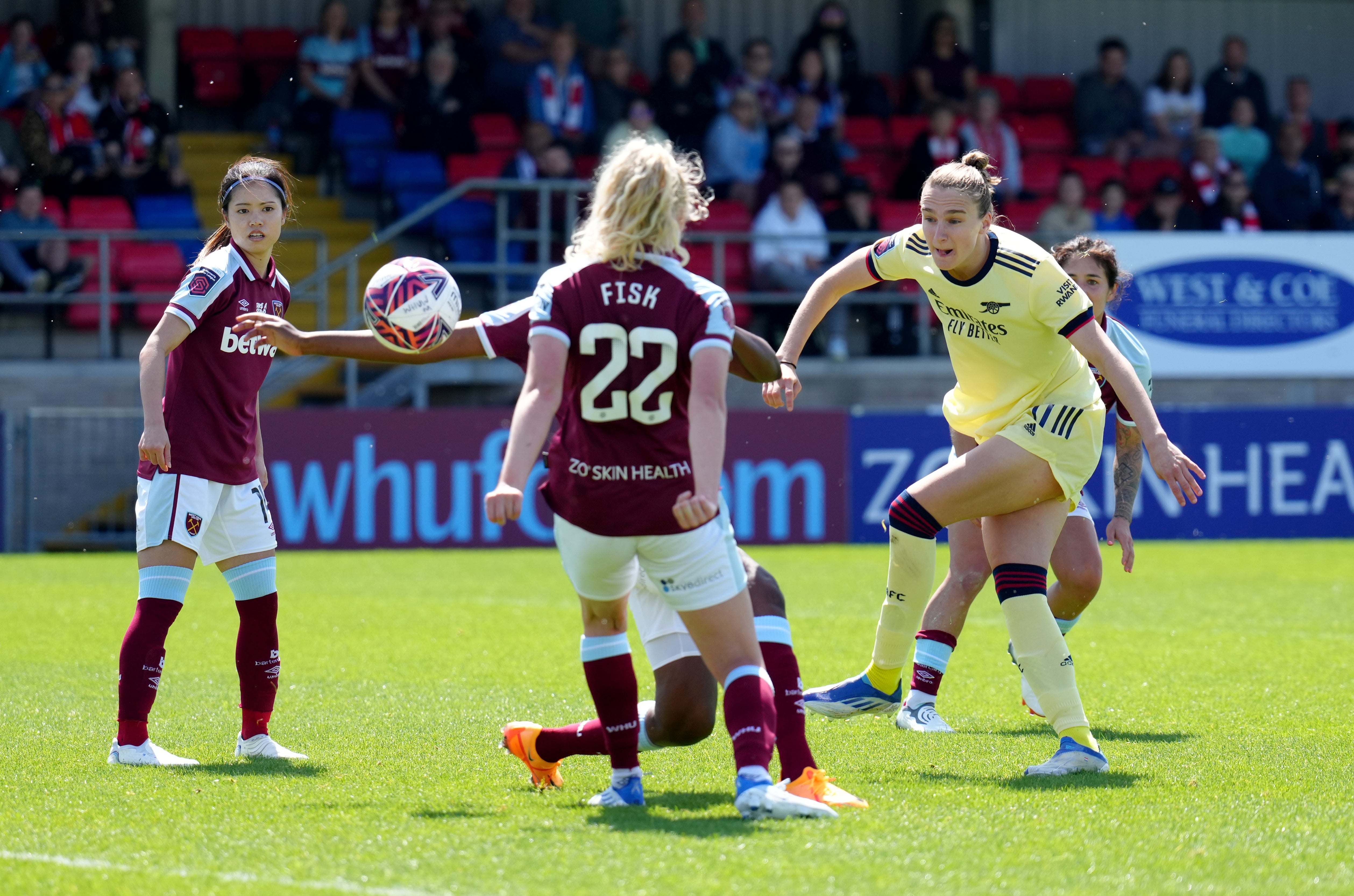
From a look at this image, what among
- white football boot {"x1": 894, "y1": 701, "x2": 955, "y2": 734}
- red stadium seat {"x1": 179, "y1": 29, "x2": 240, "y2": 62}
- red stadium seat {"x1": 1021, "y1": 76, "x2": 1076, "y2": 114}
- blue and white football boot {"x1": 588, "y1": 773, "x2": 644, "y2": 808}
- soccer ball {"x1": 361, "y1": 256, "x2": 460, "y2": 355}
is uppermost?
red stadium seat {"x1": 179, "y1": 29, "x2": 240, "y2": 62}

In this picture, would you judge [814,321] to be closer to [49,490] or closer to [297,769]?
[297,769]

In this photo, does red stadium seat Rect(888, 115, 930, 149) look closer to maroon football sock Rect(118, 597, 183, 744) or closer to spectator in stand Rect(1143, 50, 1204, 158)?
spectator in stand Rect(1143, 50, 1204, 158)

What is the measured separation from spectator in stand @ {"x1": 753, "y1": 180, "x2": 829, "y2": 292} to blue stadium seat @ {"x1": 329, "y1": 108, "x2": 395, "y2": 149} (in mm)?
4117

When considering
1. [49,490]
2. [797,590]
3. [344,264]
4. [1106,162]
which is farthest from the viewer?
[1106,162]

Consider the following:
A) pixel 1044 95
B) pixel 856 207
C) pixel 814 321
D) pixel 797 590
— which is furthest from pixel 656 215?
pixel 1044 95

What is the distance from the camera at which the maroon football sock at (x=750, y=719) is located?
4.40 metres

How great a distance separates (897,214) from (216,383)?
13.3 meters

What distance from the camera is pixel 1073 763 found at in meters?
5.19

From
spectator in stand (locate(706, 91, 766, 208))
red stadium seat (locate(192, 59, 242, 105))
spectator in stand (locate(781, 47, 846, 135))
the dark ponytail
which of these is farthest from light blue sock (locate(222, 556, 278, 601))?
red stadium seat (locate(192, 59, 242, 105))

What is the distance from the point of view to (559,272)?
4422mm

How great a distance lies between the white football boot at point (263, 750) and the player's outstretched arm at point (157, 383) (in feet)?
3.17

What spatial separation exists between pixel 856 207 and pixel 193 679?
11.1 m

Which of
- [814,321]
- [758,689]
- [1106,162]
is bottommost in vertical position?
[758,689]

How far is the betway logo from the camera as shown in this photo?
218 inches
